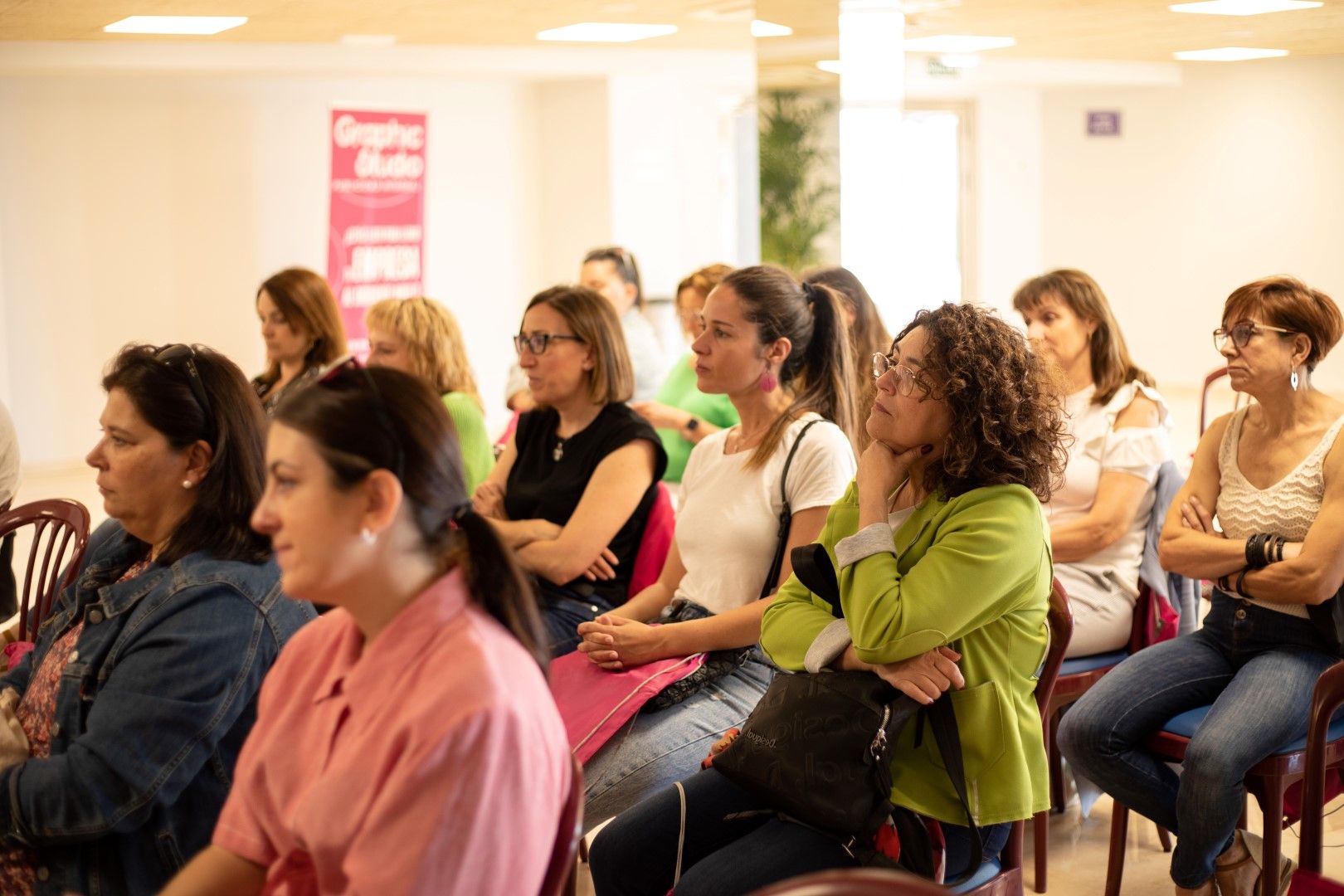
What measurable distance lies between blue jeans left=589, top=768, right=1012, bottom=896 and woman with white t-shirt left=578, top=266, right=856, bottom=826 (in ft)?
0.58

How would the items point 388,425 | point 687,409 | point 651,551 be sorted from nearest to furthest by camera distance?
point 388,425, point 651,551, point 687,409

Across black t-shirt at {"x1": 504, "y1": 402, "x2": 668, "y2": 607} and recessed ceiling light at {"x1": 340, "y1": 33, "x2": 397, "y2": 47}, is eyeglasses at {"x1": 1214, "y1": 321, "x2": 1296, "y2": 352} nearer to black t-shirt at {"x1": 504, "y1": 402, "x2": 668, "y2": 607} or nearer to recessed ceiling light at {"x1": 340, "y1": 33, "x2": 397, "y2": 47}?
black t-shirt at {"x1": 504, "y1": 402, "x2": 668, "y2": 607}

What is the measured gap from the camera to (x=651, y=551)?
3.15m

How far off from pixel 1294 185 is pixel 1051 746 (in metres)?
10.7

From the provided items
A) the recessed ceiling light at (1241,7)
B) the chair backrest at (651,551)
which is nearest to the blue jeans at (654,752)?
the chair backrest at (651,551)

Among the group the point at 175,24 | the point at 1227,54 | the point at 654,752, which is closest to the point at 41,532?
the point at 654,752

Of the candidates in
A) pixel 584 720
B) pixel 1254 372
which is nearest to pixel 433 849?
pixel 584 720

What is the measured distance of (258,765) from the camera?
1.58 metres

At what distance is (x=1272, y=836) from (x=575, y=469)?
164 centimetres

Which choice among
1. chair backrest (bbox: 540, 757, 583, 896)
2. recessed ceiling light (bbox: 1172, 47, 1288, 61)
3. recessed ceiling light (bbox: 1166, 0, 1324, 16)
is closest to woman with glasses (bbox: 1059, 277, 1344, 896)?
chair backrest (bbox: 540, 757, 583, 896)

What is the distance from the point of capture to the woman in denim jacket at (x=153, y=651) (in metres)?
1.88

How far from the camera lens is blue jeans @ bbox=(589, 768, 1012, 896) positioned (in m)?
2.04

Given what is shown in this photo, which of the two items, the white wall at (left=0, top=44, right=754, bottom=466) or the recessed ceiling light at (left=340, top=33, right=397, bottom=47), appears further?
the white wall at (left=0, top=44, right=754, bottom=466)

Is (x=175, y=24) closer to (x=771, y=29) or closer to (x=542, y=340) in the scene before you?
(x=771, y=29)
